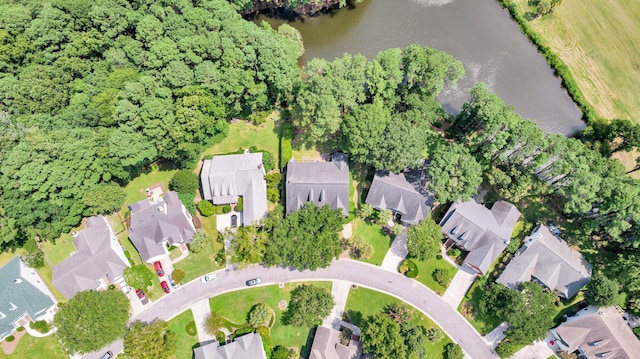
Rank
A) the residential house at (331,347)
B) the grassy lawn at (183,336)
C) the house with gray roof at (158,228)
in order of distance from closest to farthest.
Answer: the residential house at (331,347) < the grassy lawn at (183,336) < the house with gray roof at (158,228)

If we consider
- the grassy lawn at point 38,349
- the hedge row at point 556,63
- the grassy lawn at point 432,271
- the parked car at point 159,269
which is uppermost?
the hedge row at point 556,63

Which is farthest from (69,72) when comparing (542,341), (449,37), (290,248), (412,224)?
(542,341)

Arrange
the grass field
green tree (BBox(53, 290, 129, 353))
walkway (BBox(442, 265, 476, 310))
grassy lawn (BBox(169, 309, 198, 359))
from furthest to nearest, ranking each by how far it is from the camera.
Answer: the grass field → walkway (BBox(442, 265, 476, 310)) → grassy lawn (BBox(169, 309, 198, 359)) → green tree (BBox(53, 290, 129, 353))

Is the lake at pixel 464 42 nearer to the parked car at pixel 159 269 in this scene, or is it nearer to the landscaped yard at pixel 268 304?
the landscaped yard at pixel 268 304

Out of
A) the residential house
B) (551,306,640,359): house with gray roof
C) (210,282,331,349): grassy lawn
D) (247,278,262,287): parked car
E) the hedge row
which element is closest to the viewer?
(551,306,640,359): house with gray roof

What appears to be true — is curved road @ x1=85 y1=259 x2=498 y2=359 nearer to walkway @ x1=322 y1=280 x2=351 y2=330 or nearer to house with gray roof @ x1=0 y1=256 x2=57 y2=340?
walkway @ x1=322 y1=280 x2=351 y2=330

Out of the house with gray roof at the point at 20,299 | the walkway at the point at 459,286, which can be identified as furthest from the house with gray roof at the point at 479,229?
the house with gray roof at the point at 20,299

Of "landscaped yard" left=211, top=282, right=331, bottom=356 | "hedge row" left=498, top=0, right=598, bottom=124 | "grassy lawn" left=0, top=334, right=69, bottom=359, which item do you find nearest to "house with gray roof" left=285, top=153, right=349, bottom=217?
"landscaped yard" left=211, top=282, right=331, bottom=356
